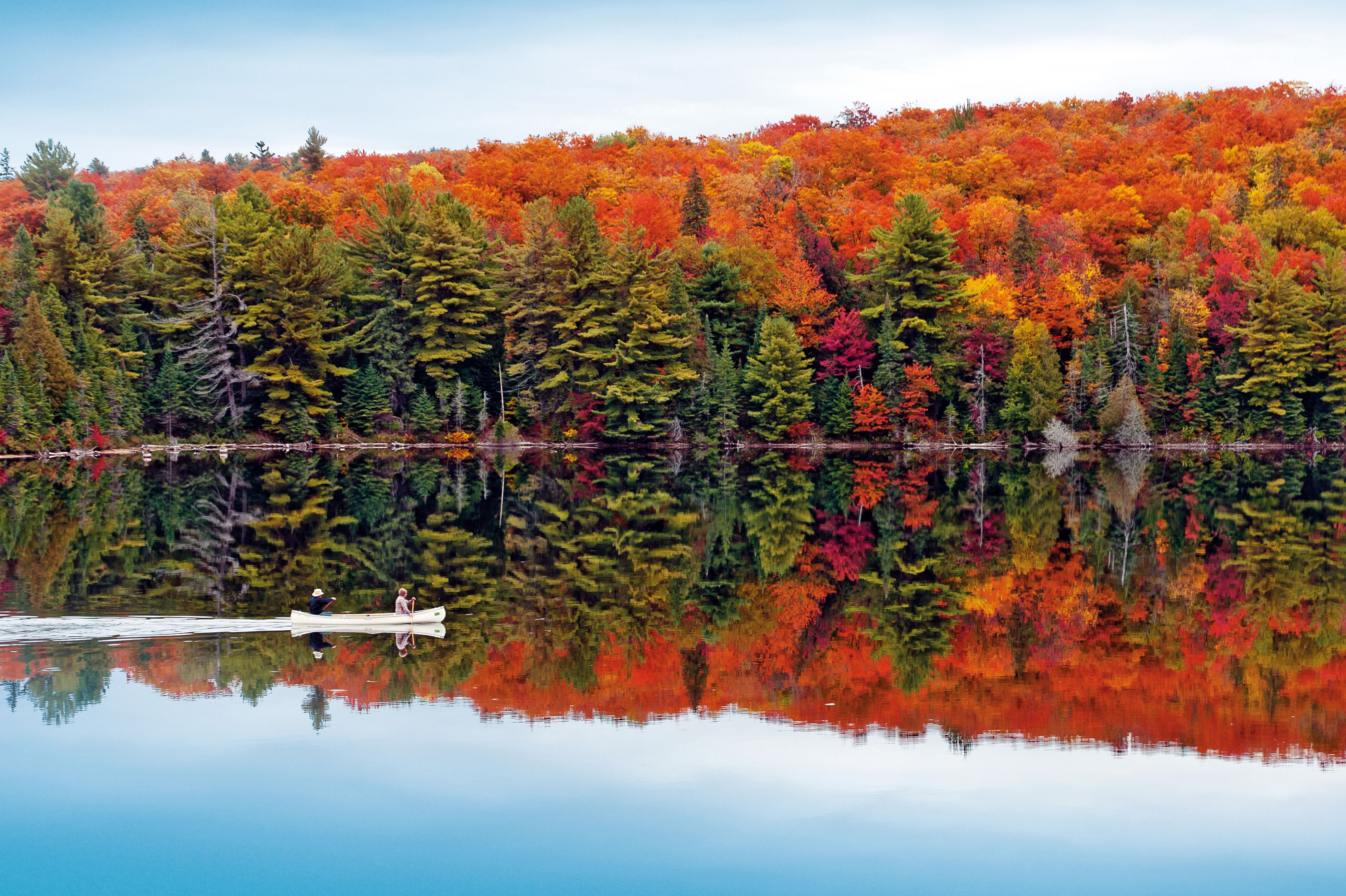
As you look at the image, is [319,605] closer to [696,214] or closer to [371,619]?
[371,619]

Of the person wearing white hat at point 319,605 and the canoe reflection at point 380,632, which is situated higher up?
the person wearing white hat at point 319,605

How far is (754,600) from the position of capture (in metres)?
21.2

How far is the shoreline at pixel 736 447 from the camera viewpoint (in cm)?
6244

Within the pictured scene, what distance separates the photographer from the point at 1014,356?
6469 centimetres

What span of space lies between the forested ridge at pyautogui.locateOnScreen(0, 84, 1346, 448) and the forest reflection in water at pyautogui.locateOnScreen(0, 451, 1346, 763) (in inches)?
975

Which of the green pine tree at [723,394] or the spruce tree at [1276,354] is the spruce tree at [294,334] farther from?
the spruce tree at [1276,354]

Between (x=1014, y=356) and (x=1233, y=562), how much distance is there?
137ft

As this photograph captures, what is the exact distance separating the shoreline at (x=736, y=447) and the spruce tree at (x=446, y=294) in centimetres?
504

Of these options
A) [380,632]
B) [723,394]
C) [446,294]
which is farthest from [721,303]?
[380,632]

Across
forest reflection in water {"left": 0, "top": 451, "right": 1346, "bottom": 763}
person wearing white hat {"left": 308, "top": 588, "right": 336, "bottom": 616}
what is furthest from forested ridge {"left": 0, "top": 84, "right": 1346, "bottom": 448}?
person wearing white hat {"left": 308, "top": 588, "right": 336, "bottom": 616}

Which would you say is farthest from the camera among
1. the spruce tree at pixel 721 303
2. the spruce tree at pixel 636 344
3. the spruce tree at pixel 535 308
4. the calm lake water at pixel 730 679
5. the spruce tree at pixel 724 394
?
the spruce tree at pixel 721 303

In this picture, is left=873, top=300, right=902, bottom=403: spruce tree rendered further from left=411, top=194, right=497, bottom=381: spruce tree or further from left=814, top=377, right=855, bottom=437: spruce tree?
left=411, top=194, right=497, bottom=381: spruce tree

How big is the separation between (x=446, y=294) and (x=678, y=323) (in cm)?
1306

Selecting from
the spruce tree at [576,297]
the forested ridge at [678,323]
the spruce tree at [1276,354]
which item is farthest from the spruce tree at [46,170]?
the spruce tree at [1276,354]
